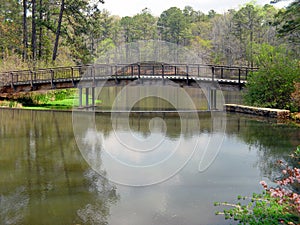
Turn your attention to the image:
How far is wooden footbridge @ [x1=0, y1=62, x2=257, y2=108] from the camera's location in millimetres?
23984

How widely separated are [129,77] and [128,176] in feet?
49.8

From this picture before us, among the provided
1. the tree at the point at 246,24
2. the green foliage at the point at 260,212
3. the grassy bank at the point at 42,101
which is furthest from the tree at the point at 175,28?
the green foliage at the point at 260,212

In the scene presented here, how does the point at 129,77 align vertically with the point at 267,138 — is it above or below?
above

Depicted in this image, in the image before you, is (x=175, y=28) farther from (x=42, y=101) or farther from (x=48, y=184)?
(x=48, y=184)

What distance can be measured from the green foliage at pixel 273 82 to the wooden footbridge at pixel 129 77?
1.15 metres

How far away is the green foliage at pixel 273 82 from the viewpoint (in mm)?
21156

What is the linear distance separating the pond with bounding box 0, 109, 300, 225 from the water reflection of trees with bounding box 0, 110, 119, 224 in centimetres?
2

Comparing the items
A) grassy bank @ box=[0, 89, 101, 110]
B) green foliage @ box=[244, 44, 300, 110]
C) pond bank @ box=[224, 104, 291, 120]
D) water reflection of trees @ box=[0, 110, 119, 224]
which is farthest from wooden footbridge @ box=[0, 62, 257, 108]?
water reflection of trees @ box=[0, 110, 119, 224]

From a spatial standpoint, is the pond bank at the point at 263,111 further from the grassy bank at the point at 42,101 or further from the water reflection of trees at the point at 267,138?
the grassy bank at the point at 42,101

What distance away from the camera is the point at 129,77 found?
2422 cm

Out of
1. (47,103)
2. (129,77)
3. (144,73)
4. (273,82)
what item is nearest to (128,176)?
(273,82)

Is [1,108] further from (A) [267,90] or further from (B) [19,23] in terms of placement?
(B) [19,23]

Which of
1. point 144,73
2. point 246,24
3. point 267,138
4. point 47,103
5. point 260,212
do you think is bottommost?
point 260,212

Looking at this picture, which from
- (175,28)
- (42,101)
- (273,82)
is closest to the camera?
(273,82)
